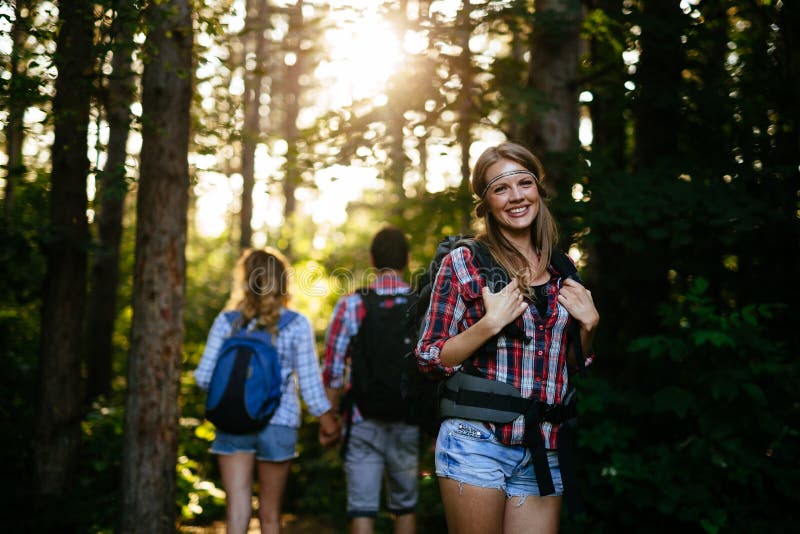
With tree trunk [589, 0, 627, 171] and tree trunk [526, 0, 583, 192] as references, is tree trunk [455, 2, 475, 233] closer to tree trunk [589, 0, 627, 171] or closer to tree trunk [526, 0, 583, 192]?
tree trunk [526, 0, 583, 192]

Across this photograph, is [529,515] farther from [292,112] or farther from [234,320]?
[292,112]

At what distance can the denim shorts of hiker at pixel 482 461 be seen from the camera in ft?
8.43

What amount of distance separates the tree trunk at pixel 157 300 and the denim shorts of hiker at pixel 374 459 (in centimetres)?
131

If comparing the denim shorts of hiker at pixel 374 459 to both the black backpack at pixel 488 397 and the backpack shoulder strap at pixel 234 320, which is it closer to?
the backpack shoulder strap at pixel 234 320

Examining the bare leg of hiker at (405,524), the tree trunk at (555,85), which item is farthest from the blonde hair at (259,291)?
the tree trunk at (555,85)

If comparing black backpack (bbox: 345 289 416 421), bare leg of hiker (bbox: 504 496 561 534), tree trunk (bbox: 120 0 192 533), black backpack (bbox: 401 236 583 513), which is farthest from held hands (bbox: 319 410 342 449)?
bare leg of hiker (bbox: 504 496 561 534)

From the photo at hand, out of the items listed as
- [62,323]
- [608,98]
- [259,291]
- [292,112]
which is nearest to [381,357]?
[259,291]

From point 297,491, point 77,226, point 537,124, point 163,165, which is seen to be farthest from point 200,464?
point 537,124

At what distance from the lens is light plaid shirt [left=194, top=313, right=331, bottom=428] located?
14.7 ft

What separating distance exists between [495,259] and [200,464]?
6276mm

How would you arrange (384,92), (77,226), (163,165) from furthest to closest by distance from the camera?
(384,92), (77,226), (163,165)

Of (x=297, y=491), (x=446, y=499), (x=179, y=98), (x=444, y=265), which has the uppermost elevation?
(x=179, y=98)

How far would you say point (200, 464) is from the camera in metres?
7.92

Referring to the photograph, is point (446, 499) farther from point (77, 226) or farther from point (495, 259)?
point (77, 226)
